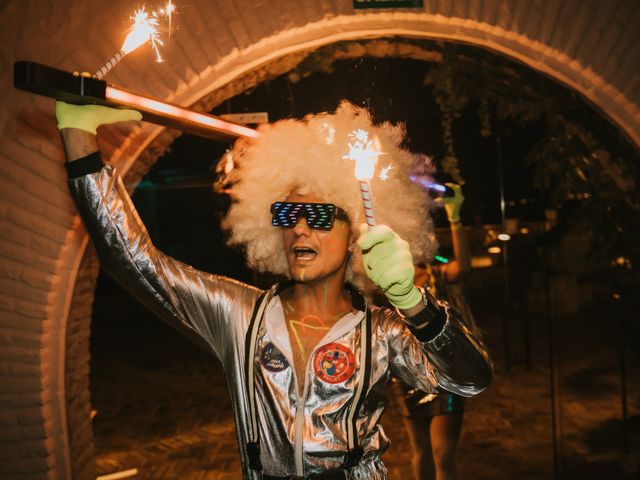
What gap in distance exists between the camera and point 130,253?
1975 mm

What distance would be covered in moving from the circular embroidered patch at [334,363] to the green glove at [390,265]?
424 mm

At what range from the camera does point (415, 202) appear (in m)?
2.70

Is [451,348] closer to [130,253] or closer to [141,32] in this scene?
[130,253]

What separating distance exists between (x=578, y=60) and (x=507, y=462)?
3682mm

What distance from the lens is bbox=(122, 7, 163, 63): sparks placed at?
87.0 inches

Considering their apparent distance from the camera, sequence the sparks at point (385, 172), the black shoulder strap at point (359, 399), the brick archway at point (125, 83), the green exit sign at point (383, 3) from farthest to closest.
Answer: the green exit sign at point (383, 3) < the brick archway at point (125, 83) < the sparks at point (385, 172) < the black shoulder strap at point (359, 399)

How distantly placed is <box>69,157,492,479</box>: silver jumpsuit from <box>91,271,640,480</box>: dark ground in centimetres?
299

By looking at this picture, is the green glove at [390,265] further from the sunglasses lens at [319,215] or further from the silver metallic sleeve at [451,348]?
the sunglasses lens at [319,215]

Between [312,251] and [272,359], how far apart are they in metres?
0.49

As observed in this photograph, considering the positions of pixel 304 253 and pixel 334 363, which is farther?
pixel 304 253

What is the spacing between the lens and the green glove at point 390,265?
1.74m

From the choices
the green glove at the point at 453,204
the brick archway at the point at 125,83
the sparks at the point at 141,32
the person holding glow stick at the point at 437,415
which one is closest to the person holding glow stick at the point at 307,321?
the sparks at the point at 141,32

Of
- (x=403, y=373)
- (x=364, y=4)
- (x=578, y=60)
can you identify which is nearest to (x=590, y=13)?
(x=578, y=60)

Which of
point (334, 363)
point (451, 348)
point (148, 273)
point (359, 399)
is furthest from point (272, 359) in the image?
point (451, 348)
